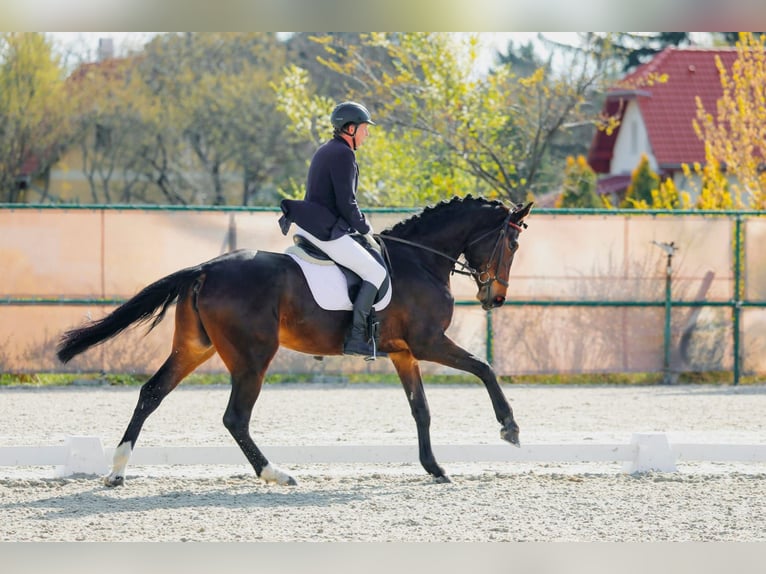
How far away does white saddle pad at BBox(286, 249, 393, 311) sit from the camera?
720cm

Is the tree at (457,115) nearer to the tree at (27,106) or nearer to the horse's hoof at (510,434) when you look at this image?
the horse's hoof at (510,434)

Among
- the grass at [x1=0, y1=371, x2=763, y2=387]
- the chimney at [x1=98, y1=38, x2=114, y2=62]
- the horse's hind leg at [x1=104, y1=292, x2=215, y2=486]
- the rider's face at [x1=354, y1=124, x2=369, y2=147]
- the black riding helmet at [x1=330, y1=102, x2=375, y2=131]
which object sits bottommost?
the grass at [x1=0, y1=371, x2=763, y2=387]

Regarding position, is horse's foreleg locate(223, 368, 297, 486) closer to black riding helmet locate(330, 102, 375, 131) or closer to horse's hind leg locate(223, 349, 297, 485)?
horse's hind leg locate(223, 349, 297, 485)

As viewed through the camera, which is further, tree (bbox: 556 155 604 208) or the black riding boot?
tree (bbox: 556 155 604 208)

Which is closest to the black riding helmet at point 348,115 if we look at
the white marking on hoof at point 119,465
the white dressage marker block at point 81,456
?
the white marking on hoof at point 119,465

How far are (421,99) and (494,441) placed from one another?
44.6 ft

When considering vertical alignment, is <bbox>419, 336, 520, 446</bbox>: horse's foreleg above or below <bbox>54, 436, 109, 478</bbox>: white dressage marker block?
above

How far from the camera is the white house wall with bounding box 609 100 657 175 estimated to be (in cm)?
3784

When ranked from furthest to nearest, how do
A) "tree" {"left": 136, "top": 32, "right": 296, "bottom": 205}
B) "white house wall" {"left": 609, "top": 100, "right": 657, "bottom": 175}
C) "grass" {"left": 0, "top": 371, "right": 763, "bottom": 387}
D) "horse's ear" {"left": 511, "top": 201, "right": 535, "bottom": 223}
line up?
"white house wall" {"left": 609, "top": 100, "right": 657, "bottom": 175} → "tree" {"left": 136, "top": 32, "right": 296, "bottom": 205} → "grass" {"left": 0, "top": 371, "right": 763, "bottom": 387} → "horse's ear" {"left": 511, "top": 201, "right": 535, "bottom": 223}

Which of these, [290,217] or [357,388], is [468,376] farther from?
[290,217]

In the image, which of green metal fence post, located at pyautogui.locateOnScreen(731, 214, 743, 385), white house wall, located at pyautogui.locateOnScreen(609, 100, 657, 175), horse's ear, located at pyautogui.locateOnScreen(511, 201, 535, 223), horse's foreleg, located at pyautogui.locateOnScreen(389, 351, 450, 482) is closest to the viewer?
horse's foreleg, located at pyautogui.locateOnScreen(389, 351, 450, 482)

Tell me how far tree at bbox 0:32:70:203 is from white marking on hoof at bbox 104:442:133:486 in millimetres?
26432

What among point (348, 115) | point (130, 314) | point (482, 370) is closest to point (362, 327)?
point (482, 370)

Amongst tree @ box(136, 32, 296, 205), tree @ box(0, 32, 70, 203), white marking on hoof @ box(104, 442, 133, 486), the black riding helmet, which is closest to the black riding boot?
the black riding helmet
